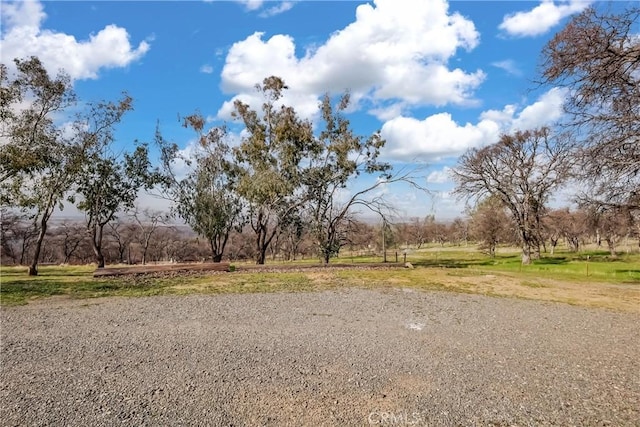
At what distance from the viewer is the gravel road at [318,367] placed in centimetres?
392

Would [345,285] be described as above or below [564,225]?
below

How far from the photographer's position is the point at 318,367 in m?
5.12

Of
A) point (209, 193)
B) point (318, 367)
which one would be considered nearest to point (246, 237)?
point (209, 193)

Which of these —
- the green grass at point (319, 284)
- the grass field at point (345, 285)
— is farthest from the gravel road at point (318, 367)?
the green grass at point (319, 284)

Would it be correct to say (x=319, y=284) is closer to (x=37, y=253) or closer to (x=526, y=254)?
(x=37, y=253)

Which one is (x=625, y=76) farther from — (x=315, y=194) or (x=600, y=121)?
(x=315, y=194)

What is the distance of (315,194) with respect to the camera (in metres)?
21.2

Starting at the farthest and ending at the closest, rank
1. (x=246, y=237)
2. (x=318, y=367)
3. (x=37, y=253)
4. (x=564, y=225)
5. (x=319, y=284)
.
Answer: (x=246, y=237) → (x=564, y=225) → (x=37, y=253) → (x=319, y=284) → (x=318, y=367)

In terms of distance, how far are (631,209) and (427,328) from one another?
1039cm

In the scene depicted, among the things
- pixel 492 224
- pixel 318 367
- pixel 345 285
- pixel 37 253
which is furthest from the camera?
pixel 492 224

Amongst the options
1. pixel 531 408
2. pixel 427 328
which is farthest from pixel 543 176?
pixel 531 408

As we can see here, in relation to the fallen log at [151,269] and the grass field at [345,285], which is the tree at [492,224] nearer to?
the grass field at [345,285]

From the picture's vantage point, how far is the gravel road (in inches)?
154

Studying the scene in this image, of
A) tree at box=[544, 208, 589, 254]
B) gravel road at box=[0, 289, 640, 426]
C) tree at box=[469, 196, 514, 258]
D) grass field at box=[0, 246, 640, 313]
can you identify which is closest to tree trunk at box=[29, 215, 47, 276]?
grass field at box=[0, 246, 640, 313]
